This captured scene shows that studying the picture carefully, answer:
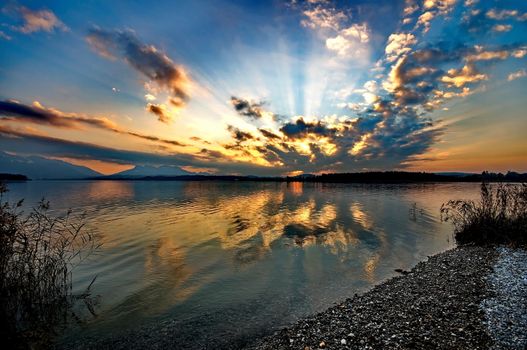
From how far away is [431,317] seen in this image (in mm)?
10469

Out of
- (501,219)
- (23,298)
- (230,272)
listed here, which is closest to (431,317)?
(230,272)

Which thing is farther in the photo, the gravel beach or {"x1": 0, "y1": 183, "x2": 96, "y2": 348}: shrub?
{"x1": 0, "y1": 183, "x2": 96, "y2": 348}: shrub

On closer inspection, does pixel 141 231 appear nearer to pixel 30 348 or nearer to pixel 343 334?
pixel 30 348

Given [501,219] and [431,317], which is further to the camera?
[501,219]

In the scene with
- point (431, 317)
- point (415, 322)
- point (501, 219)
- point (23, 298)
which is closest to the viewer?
point (415, 322)

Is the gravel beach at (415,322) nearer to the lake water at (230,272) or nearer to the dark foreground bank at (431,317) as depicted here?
the dark foreground bank at (431,317)

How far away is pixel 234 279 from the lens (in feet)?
60.8

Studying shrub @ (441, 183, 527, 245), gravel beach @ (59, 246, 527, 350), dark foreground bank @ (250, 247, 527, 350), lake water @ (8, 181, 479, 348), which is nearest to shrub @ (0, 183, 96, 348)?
lake water @ (8, 181, 479, 348)

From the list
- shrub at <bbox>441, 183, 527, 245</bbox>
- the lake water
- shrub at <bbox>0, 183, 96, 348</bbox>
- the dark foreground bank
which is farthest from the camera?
shrub at <bbox>441, 183, 527, 245</bbox>

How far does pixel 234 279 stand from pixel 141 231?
68.5ft

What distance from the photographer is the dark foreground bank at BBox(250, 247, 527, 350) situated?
29.1ft

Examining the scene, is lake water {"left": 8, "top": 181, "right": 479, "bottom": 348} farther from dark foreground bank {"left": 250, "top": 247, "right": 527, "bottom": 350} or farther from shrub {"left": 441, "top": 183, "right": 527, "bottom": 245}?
shrub {"left": 441, "top": 183, "right": 527, "bottom": 245}

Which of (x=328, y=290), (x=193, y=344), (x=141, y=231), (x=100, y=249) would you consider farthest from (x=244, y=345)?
(x=141, y=231)

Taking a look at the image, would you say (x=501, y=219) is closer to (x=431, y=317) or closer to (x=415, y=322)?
(x=431, y=317)
